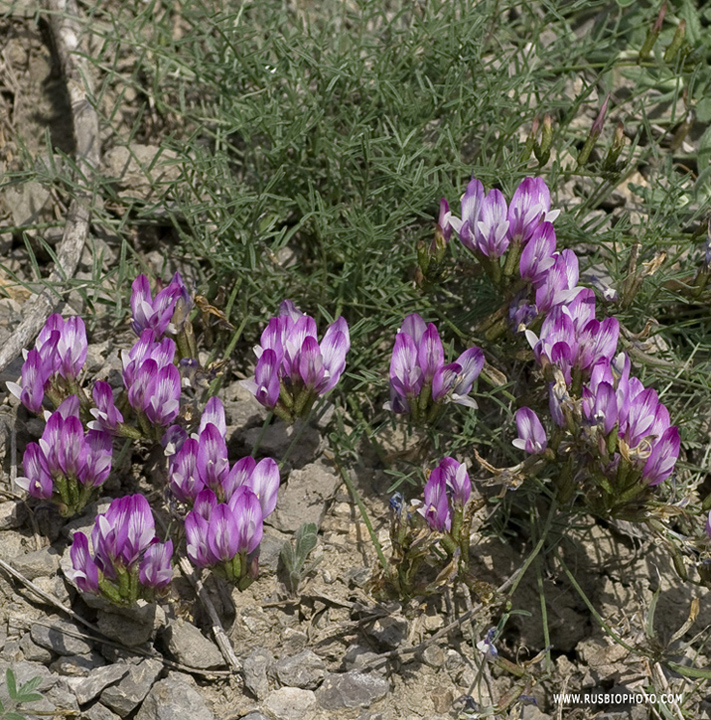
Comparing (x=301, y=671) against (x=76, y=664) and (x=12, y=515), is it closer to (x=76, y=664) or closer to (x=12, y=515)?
(x=76, y=664)

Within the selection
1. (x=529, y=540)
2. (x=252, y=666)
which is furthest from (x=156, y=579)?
(x=529, y=540)

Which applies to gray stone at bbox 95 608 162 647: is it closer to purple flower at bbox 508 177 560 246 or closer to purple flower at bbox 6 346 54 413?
purple flower at bbox 6 346 54 413

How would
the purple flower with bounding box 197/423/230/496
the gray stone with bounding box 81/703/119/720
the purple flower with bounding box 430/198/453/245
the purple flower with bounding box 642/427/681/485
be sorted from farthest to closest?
1. the purple flower with bounding box 430/198/453/245
2. the purple flower with bounding box 197/423/230/496
3. the purple flower with bounding box 642/427/681/485
4. the gray stone with bounding box 81/703/119/720

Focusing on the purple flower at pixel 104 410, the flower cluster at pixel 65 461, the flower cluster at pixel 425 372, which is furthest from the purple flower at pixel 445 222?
the flower cluster at pixel 65 461

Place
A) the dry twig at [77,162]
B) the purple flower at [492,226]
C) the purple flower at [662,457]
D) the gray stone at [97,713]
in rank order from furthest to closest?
1. the dry twig at [77,162]
2. the purple flower at [492,226]
3. the purple flower at [662,457]
4. the gray stone at [97,713]

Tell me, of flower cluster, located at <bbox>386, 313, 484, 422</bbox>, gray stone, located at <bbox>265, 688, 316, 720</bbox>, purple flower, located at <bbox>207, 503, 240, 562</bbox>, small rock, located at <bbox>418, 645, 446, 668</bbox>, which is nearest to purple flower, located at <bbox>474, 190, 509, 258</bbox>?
flower cluster, located at <bbox>386, 313, 484, 422</bbox>

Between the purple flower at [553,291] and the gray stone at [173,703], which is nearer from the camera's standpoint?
the gray stone at [173,703]

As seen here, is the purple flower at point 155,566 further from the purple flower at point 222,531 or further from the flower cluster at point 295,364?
the flower cluster at point 295,364
